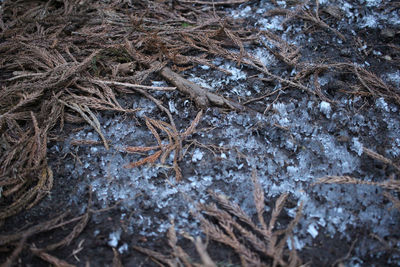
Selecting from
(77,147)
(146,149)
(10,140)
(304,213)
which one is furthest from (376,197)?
(10,140)

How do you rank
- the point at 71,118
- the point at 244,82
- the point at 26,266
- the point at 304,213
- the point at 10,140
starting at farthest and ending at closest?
the point at 244,82, the point at 71,118, the point at 10,140, the point at 304,213, the point at 26,266

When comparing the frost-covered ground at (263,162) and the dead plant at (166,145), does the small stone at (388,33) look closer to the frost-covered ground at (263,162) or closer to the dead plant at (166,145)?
the frost-covered ground at (263,162)

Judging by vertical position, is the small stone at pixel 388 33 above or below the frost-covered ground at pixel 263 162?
above

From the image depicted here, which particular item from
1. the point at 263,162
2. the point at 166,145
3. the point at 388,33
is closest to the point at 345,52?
the point at 388,33

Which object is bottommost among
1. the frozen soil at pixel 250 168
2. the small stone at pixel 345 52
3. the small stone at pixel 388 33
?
the frozen soil at pixel 250 168

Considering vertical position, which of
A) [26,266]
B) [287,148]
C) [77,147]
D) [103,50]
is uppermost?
[103,50]

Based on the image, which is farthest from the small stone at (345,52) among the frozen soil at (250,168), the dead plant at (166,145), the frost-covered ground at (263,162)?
the dead plant at (166,145)

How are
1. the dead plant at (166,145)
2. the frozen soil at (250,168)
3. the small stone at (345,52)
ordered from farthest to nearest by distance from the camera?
the small stone at (345,52) → the dead plant at (166,145) → the frozen soil at (250,168)

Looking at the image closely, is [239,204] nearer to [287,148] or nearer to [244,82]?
[287,148]
